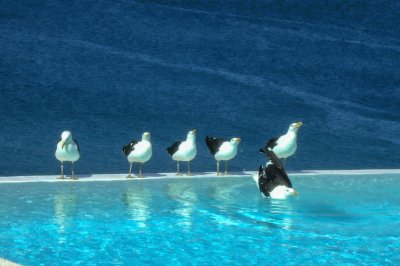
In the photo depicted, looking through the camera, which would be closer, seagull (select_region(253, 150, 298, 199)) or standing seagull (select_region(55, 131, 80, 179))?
seagull (select_region(253, 150, 298, 199))

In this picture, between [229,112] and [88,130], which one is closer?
[88,130]

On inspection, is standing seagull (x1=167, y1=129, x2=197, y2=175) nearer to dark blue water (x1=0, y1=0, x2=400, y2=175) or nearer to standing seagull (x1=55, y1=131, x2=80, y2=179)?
standing seagull (x1=55, y1=131, x2=80, y2=179)

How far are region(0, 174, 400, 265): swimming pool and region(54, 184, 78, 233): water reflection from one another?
0.6 inches

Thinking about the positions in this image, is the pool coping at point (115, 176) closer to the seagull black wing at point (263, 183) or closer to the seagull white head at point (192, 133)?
the seagull white head at point (192, 133)

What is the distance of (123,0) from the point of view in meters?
36.9

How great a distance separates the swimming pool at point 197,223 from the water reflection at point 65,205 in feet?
0.05

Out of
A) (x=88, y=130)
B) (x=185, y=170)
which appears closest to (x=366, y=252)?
(x=185, y=170)

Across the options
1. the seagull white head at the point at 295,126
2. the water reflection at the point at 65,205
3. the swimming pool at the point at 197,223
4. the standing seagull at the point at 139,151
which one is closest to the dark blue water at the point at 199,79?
the standing seagull at the point at 139,151

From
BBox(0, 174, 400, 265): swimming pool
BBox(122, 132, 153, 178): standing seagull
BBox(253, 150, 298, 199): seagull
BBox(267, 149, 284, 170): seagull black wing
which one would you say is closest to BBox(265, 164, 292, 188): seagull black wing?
BBox(253, 150, 298, 199): seagull

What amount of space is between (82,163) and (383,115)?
11.3 metres

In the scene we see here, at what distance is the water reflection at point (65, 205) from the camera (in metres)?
10.5

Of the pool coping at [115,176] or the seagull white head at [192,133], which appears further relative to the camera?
the seagull white head at [192,133]

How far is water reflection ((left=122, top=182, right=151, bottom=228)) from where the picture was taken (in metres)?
10.8

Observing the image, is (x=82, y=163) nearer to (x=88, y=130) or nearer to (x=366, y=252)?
(x=88, y=130)
